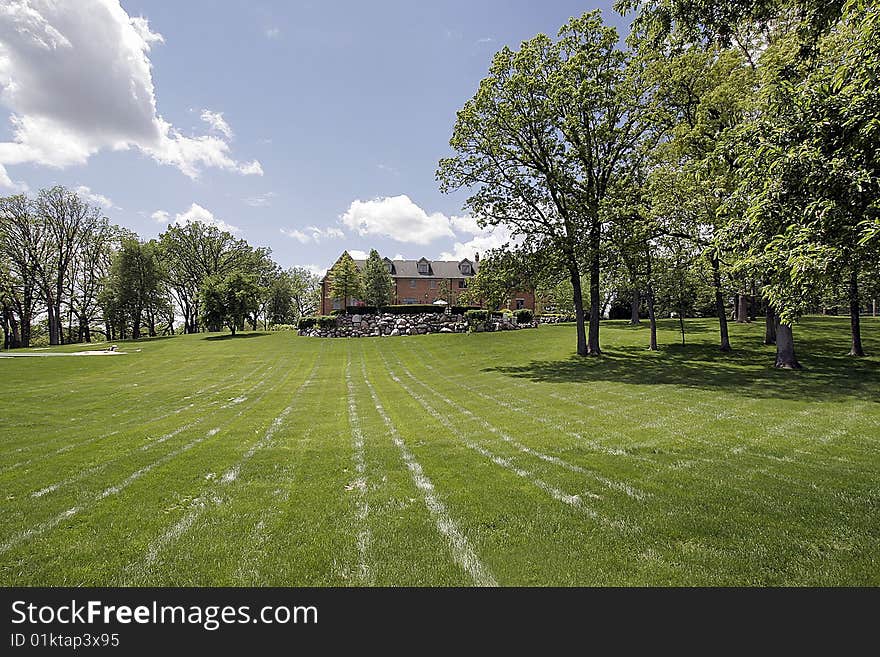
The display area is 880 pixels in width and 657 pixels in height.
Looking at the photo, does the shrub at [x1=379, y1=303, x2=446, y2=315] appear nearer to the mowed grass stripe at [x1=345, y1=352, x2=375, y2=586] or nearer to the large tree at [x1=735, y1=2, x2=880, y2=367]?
the mowed grass stripe at [x1=345, y1=352, x2=375, y2=586]

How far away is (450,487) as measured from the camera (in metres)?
5.54

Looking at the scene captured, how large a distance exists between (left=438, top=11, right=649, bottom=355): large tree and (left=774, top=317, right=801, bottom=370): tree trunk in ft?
26.4

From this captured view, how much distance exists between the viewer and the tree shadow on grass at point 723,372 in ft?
41.8

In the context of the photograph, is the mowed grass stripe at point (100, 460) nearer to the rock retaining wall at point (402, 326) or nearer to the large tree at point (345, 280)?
the rock retaining wall at point (402, 326)

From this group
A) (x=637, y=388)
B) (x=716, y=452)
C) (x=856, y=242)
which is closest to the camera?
(x=856, y=242)

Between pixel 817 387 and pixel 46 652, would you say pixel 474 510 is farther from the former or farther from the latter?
pixel 817 387

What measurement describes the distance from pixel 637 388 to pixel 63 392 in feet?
64.2

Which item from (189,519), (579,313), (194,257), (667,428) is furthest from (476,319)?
(194,257)

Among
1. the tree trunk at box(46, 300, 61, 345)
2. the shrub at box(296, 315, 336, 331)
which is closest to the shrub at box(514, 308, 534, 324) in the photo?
the shrub at box(296, 315, 336, 331)

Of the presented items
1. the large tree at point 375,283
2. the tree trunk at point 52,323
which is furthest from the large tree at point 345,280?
the tree trunk at point 52,323

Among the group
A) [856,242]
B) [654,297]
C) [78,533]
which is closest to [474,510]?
[78,533]

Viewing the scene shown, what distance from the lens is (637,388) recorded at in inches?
556

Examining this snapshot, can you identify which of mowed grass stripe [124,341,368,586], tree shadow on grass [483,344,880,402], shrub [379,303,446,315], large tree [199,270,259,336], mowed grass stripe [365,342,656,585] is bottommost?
tree shadow on grass [483,344,880,402]

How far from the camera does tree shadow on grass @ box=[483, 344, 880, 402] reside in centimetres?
1274
